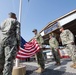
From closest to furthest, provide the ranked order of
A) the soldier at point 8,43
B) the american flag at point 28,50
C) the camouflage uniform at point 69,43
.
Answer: the soldier at point 8,43
the camouflage uniform at point 69,43
the american flag at point 28,50

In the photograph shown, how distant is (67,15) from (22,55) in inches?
158

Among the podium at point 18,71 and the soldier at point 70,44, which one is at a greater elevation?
the soldier at point 70,44

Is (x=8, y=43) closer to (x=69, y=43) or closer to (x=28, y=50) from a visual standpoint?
(x=69, y=43)

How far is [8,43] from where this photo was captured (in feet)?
10.2

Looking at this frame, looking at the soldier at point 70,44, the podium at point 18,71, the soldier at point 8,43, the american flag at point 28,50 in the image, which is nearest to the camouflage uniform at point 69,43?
the soldier at point 70,44

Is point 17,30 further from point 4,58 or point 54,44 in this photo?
point 54,44

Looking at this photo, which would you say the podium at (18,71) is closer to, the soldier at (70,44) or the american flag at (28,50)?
the american flag at (28,50)

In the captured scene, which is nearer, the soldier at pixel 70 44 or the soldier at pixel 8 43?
the soldier at pixel 8 43

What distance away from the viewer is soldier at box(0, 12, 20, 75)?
2.99 m

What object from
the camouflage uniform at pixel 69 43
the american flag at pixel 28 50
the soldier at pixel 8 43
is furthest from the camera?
the american flag at pixel 28 50

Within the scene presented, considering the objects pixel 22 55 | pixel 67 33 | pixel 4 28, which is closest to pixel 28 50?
pixel 22 55

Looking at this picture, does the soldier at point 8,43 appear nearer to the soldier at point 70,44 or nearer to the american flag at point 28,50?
the american flag at point 28,50

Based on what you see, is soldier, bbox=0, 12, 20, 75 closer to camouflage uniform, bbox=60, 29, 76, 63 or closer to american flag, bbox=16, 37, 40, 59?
american flag, bbox=16, 37, 40, 59

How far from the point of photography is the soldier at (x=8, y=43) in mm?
2986
